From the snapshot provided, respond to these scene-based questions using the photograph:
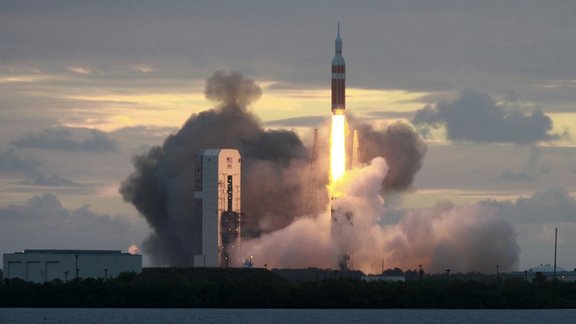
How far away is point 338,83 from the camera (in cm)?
17200

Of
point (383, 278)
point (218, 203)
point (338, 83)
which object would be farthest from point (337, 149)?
point (218, 203)

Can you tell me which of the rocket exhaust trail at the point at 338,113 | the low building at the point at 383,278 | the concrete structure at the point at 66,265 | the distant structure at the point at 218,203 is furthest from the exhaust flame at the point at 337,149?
the concrete structure at the point at 66,265

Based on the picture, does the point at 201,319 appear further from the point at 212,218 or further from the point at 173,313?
the point at 212,218

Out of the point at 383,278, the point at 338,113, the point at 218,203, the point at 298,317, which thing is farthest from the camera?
the point at 218,203

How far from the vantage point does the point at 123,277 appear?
168375 millimetres

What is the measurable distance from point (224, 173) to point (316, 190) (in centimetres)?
1045

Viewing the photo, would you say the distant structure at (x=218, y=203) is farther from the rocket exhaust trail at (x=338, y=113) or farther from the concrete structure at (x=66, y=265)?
the rocket exhaust trail at (x=338, y=113)

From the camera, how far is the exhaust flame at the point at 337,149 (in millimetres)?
170875

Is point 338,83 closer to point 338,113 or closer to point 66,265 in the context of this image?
point 338,113

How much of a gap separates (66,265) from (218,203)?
59.2ft

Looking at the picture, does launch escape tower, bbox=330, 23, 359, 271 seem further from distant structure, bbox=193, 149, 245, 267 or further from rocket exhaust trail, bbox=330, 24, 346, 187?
distant structure, bbox=193, 149, 245, 267

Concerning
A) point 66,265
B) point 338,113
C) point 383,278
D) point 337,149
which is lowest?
point 383,278

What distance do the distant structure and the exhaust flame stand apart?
553 inches

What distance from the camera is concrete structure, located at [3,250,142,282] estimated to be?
18225 centimetres
